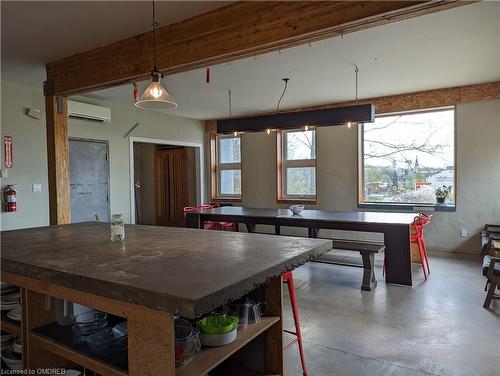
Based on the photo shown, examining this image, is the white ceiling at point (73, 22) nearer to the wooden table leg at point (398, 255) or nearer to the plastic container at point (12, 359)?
the plastic container at point (12, 359)

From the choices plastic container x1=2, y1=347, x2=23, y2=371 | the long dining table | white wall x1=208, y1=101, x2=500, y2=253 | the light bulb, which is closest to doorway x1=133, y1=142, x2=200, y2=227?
white wall x1=208, y1=101, x2=500, y2=253

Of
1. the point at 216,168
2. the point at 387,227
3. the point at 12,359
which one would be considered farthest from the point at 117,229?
the point at 216,168

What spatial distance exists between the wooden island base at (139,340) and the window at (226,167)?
236 inches

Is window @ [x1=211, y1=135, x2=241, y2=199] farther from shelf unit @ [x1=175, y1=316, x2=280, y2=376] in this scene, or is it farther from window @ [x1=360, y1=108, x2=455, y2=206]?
shelf unit @ [x1=175, y1=316, x2=280, y2=376]

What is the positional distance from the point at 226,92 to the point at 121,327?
14.5 ft

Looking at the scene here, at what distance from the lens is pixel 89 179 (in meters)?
5.51

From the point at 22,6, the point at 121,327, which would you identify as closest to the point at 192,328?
the point at 121,327

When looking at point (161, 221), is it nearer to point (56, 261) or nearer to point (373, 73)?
point (373, 73)

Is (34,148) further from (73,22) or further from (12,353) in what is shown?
(12,353)

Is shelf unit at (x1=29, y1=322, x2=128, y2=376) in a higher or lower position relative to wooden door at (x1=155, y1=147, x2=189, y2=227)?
lower

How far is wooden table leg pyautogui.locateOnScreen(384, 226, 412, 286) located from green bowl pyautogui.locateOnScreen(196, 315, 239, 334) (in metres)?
3.01

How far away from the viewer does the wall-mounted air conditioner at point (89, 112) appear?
5145 mm

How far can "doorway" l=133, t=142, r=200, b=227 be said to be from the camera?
8102 millimetres

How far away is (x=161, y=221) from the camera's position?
8.45 metres
